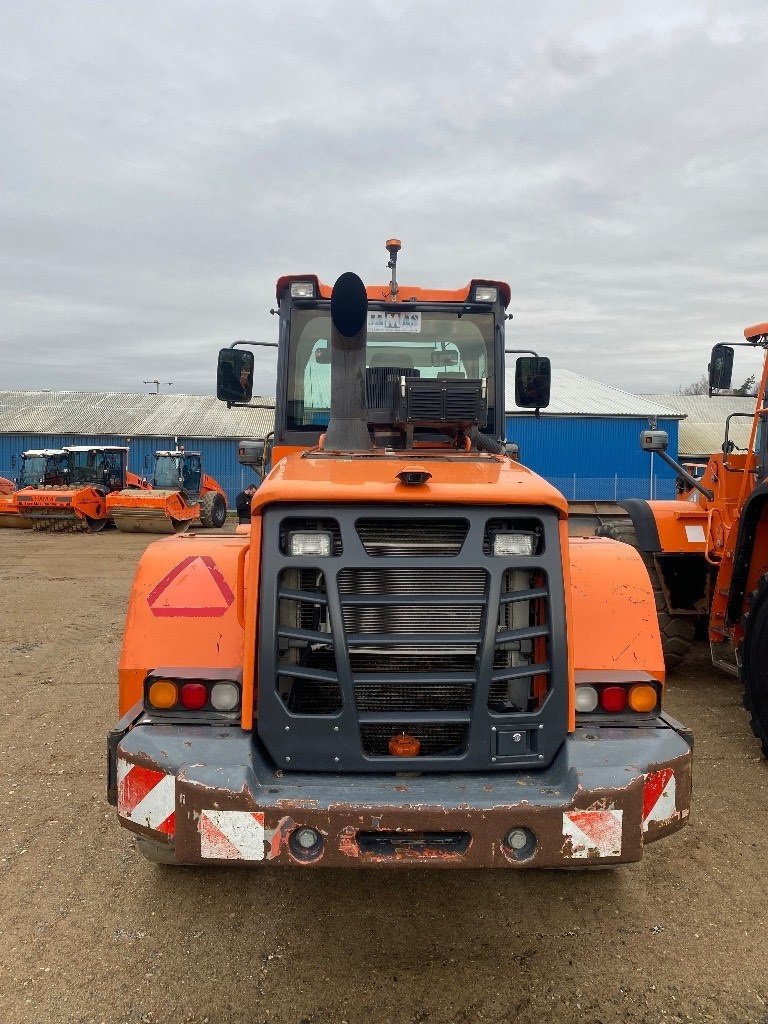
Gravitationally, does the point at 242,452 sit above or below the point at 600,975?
above

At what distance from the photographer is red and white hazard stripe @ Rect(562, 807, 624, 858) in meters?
2.31

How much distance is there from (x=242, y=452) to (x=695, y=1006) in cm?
359

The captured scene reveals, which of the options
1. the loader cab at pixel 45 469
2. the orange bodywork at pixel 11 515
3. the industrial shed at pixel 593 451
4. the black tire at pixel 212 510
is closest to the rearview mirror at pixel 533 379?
the black tire at pixel 212 510

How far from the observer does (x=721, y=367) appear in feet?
17.5

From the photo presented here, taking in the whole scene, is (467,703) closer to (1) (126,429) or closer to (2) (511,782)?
(2) (511,782)

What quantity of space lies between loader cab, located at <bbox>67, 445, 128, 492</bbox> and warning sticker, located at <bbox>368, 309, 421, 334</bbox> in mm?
19116

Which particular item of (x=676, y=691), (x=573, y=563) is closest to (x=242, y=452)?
(x=573, y=563)

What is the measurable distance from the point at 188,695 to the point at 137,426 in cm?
3531

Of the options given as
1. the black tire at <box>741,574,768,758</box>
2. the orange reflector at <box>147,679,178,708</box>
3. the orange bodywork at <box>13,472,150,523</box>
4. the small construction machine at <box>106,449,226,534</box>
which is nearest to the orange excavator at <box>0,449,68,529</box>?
the orange bodywork at <box>13,472,150,523</box>

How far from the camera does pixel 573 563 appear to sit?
3.24m

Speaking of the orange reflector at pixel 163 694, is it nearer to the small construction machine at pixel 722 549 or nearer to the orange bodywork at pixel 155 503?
the small construction machine at pixel 722 549

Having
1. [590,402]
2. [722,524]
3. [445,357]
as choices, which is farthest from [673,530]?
[590,402]

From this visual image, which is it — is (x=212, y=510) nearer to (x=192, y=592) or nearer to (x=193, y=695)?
(x=192, y=592)

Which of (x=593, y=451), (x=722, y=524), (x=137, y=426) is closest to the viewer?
(x=722, y=524)
